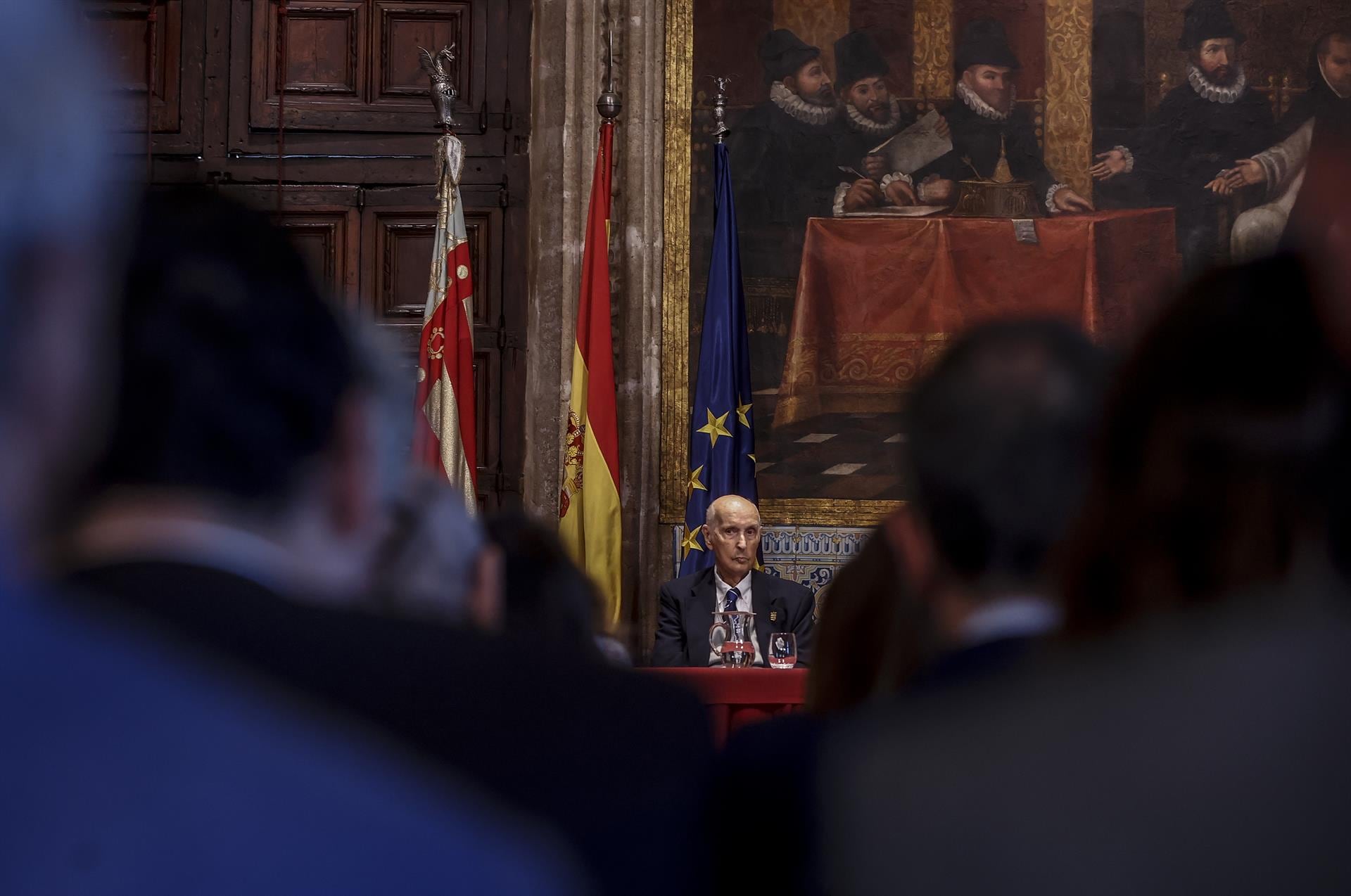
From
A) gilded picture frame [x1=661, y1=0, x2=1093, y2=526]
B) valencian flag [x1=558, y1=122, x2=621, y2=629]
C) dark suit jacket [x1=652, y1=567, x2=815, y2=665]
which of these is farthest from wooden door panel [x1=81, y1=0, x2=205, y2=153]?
dark suit jacket [x1=652, y1=567, x2=815, y2=665]

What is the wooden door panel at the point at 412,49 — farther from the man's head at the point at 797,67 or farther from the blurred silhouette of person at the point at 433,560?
the blurred silhouette of person at the point at 433,560

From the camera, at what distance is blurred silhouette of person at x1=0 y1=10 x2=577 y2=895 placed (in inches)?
20.7

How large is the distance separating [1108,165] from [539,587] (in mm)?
7434

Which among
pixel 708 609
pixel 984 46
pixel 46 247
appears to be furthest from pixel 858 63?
pixel 46 247

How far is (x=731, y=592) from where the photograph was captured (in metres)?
6.78

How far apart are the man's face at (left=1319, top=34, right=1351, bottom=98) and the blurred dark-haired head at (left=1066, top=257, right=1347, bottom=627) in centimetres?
806

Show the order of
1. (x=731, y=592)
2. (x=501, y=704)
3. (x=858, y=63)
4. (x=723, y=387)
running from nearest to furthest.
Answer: (x=501, y=704) → (x=731, y=592) → (x=723, y=387) → (x=858, y=63)

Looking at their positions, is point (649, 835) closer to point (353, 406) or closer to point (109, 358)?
point (353, 406)

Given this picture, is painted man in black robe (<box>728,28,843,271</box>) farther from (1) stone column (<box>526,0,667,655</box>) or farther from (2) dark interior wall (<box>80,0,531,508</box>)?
(2) dark interior wall (<box>80,0,531,508</box>)

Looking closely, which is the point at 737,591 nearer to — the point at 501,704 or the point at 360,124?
the point at 360,124

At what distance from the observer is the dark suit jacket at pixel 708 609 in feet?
21.9

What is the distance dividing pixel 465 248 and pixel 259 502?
672 centimetres

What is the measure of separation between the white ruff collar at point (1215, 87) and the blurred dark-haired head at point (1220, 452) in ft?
25.5

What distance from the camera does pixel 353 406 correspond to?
89 centimetres
